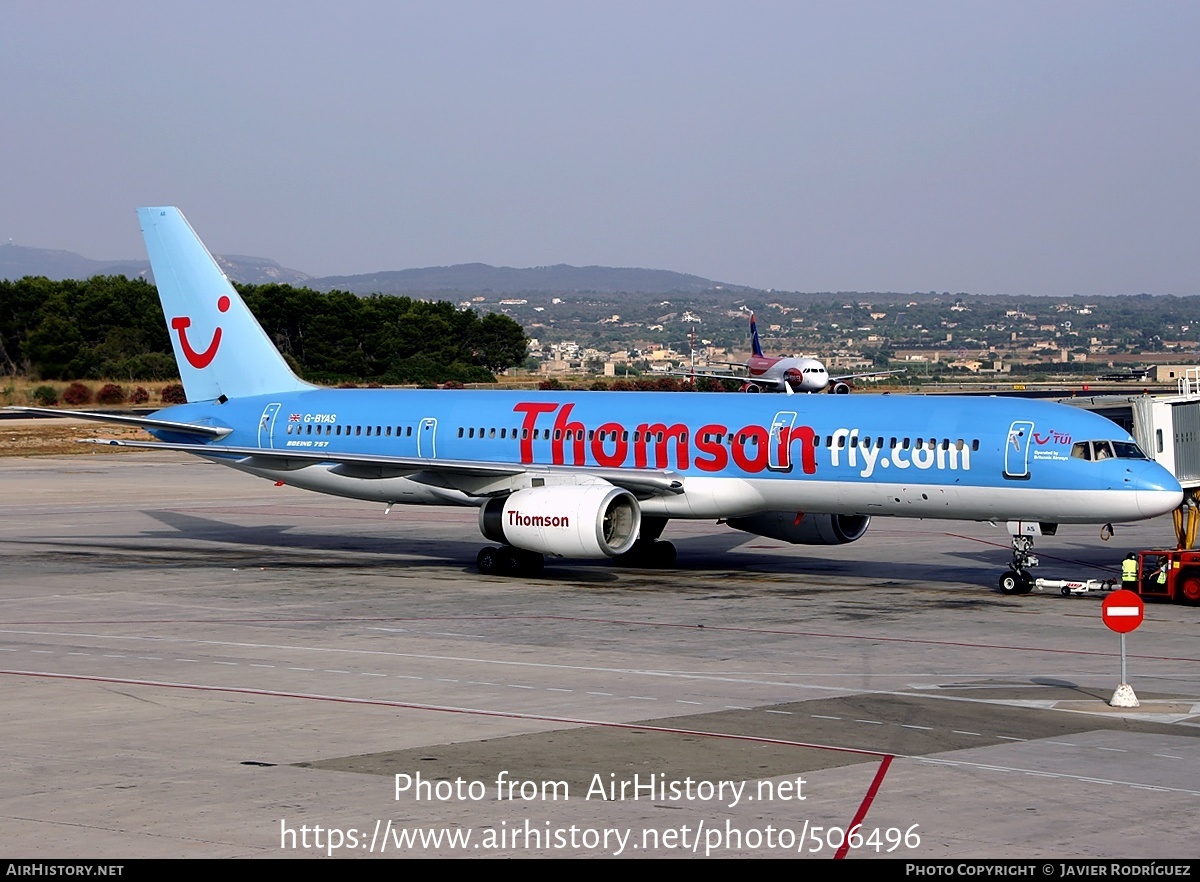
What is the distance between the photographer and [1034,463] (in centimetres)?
3067

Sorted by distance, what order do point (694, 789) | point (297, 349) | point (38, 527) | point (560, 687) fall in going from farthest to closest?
point (297, 349), point (38, 527), point (560, 687), point (694, 789)

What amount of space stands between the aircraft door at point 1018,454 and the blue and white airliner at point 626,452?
0.03m

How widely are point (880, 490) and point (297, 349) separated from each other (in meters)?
114

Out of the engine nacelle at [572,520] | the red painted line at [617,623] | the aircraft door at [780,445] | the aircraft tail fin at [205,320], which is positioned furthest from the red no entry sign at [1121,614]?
the aircraft tail fin at [205,320]

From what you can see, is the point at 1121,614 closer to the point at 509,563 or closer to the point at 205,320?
the point at 509,563

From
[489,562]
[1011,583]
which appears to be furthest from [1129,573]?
[489,562]

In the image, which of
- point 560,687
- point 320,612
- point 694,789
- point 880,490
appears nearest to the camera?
point 694,789

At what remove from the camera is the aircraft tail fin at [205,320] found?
41.3 meters

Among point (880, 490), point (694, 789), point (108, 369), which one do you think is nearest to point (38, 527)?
point (880, 490)

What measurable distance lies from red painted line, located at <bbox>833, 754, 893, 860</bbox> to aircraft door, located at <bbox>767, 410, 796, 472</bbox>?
16.4m

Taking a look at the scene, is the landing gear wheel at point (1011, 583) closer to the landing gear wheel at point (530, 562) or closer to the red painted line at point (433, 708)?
the landing gear wheel at point (530, 562)

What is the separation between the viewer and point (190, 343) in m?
41.6

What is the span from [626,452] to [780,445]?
408cm
